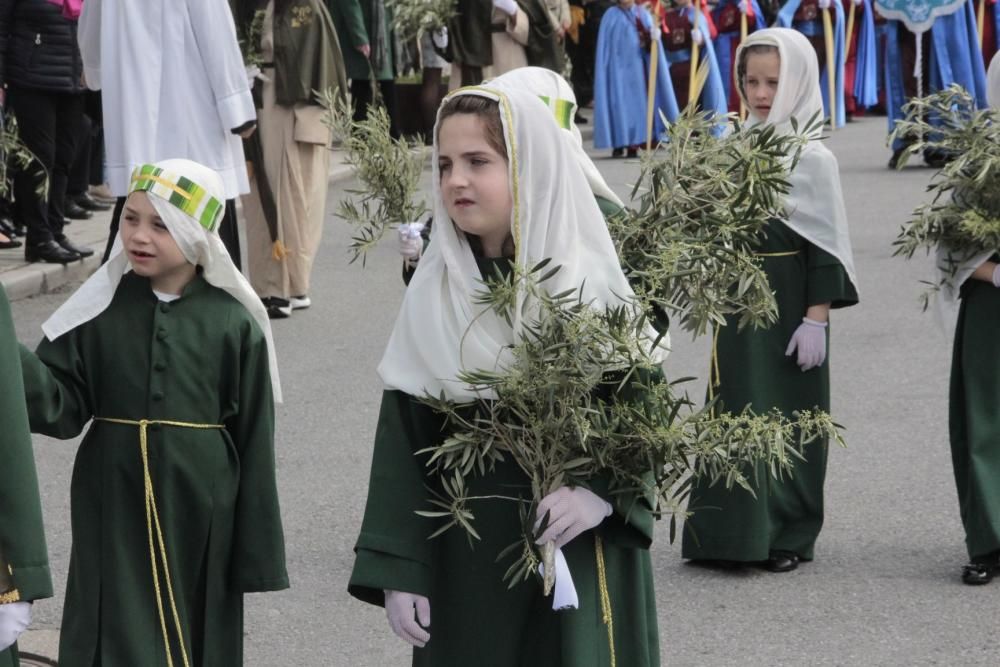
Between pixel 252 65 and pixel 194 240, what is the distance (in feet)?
17.8

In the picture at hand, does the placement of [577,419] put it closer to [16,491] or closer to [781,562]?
[16,491]

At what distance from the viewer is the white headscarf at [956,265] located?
18.7ft

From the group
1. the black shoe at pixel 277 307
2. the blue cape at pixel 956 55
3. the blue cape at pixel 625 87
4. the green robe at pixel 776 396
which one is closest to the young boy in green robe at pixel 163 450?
the green robe at pixel 776 396

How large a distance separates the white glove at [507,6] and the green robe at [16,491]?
10727 mm

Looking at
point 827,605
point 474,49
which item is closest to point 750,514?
point 827,605

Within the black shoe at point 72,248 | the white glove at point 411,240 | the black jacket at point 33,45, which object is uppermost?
the black jacket at point 33,45

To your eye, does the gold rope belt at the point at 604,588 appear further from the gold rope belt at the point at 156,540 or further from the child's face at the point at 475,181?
the gold rope belt at the point at 156,540

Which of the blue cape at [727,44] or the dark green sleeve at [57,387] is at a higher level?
the blue cape at [727,44]

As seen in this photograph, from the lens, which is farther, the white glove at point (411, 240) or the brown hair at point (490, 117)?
the white glove at point (411, 240)

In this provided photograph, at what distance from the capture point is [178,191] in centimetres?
429

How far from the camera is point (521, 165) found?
336 centimetres

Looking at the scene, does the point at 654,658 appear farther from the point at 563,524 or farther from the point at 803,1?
the point at 803,1

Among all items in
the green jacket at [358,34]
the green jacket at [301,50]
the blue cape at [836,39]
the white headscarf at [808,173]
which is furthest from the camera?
the blue cape at [836,39]

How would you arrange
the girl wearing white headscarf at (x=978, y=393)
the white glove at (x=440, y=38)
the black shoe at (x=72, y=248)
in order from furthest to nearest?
the white glove at (x=440, y=38), the black shoe at (x=72, y=248), the girl wearing white headscarf at (x=978, y=393)
